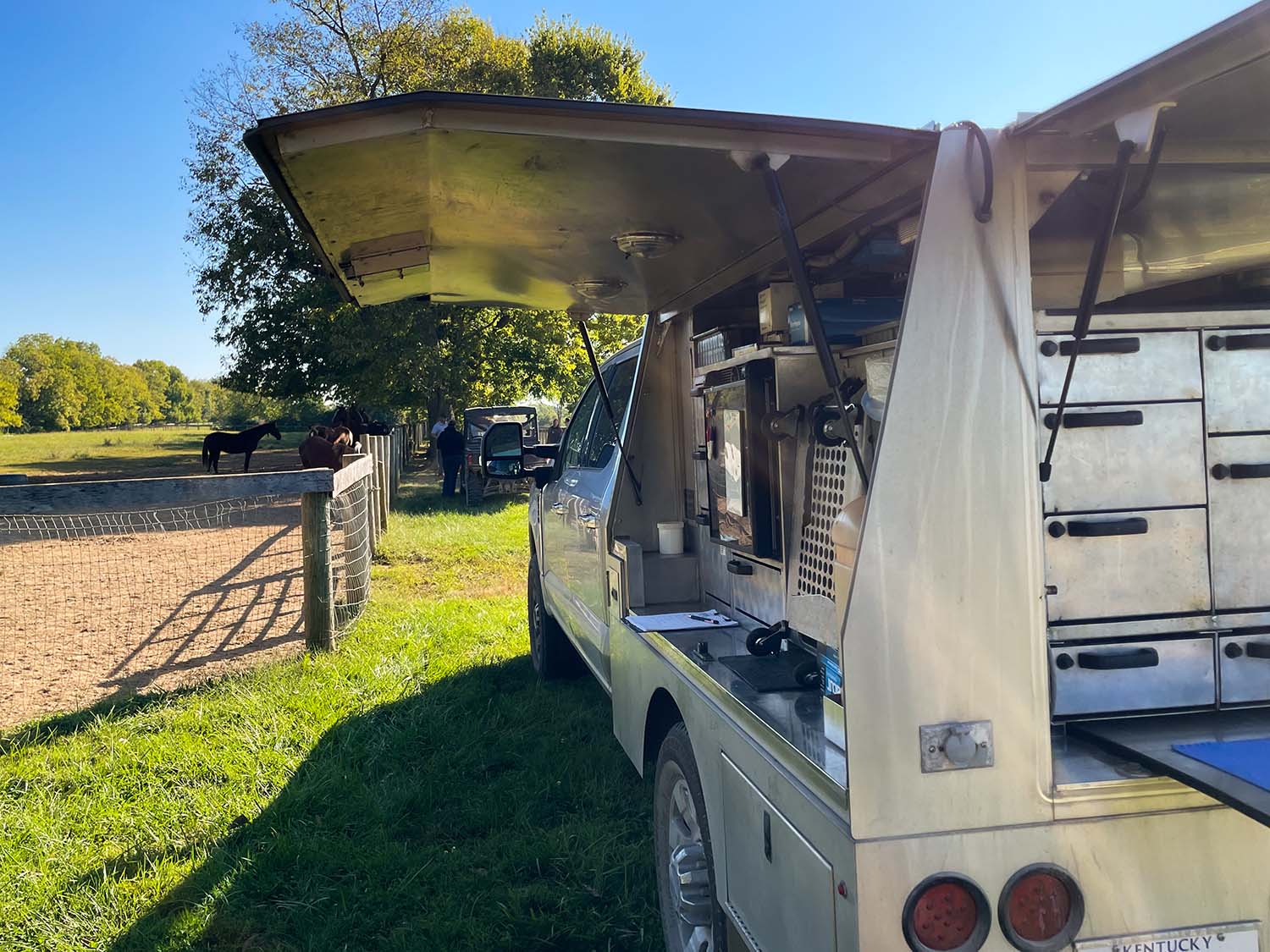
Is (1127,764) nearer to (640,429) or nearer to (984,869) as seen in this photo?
(984,869)

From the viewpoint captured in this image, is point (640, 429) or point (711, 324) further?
point (640, 429)

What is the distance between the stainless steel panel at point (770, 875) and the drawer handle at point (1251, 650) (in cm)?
106

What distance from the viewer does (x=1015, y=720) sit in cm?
169

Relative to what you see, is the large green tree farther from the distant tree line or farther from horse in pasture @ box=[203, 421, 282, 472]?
the distant tree line

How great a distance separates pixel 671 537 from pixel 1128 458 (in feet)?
7.23

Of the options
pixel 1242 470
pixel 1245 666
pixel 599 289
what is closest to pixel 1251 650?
pixel 1245 666

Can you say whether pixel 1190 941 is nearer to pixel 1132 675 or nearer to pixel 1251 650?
pixel 1132 675

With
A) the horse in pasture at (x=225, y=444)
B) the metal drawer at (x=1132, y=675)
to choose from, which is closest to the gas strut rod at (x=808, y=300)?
the metal drawer at (x=1132, y=675)

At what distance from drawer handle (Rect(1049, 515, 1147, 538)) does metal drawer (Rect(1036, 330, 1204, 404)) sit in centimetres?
26

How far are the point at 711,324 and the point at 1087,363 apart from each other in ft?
6.55

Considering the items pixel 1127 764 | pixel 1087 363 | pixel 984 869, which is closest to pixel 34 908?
pixel 984 869

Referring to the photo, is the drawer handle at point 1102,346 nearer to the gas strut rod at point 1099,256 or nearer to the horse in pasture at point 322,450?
the gas strut rod at point 1099,256

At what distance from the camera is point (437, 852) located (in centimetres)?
369

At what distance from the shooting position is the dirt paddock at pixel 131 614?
19.6ft
